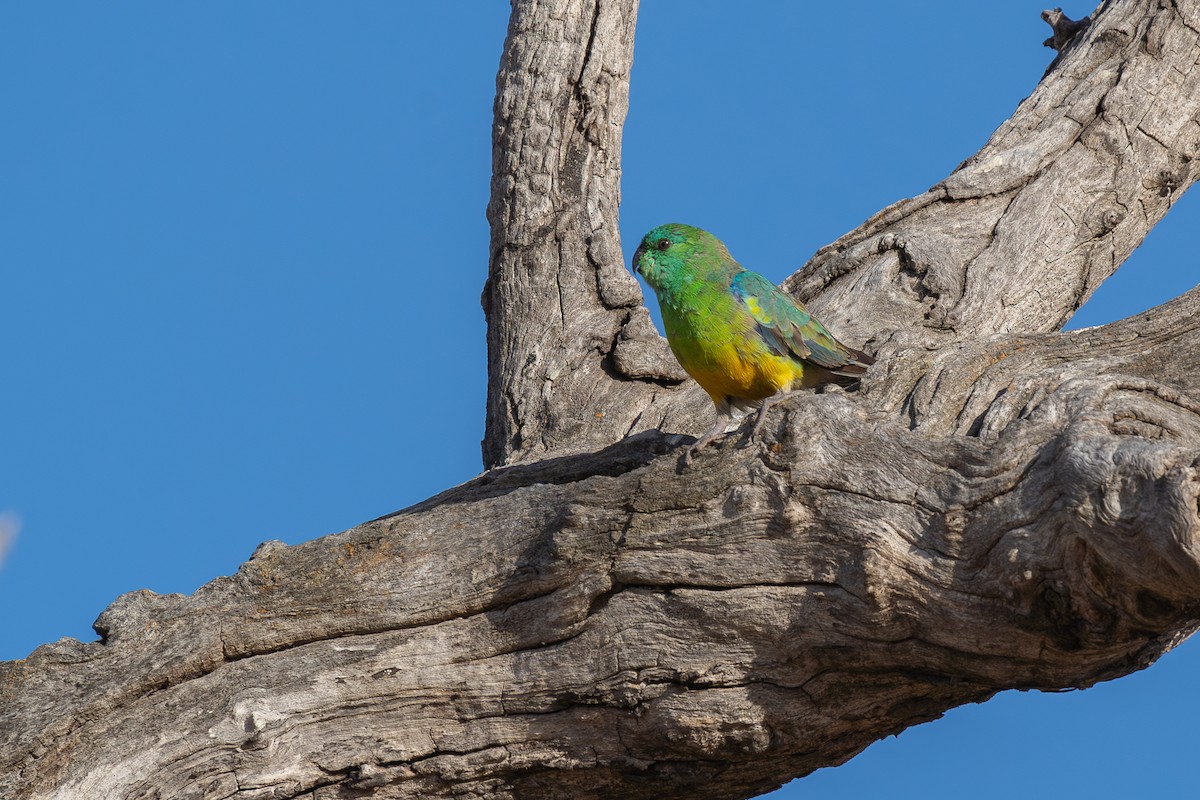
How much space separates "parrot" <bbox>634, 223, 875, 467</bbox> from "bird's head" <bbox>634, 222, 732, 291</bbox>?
47mm

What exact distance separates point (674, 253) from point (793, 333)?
2.66 ft

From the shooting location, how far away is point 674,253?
6.21 m

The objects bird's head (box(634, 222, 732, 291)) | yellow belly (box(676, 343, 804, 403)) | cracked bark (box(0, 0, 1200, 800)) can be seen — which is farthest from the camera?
bird's head (box(634, 222, 732, 291))

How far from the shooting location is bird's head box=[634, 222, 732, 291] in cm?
613

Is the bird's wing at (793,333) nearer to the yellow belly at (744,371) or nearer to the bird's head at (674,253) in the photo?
the yellow belly at (744,371)

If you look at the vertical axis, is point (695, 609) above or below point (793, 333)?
below

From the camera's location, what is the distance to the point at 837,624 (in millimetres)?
4297

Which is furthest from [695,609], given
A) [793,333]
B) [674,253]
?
[674,253]

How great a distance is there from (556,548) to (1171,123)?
5.16m

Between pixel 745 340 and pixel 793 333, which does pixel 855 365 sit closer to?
pixel 793 333

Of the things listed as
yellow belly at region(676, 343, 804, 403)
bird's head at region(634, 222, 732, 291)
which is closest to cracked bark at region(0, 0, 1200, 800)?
yellow belly at region(676, 343, 804, 403)

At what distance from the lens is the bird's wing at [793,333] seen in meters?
5.76

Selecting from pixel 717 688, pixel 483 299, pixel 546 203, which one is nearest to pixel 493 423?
Answer: pixel 483 299

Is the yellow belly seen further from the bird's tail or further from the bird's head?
the bird's head
